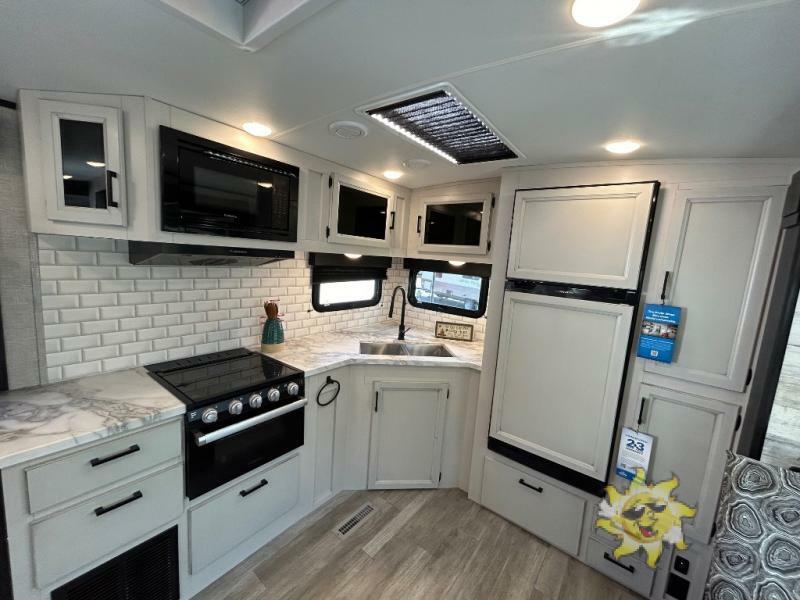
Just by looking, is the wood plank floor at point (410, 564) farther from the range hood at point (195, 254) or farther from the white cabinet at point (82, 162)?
the white cabinet at point (82, 162)

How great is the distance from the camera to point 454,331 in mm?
2762

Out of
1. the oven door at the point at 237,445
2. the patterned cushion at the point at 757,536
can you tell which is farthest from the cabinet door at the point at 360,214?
the patterned cushion at the point at 757,536

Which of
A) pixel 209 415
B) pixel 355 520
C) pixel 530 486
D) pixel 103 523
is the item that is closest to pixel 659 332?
pixel 530 486

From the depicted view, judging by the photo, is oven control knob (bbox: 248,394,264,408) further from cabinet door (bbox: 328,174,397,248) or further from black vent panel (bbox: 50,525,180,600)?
cabinet door (bbox: 328,174,397,248)

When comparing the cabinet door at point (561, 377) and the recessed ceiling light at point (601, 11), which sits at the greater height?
the recessed ceiling light at point (601, 11)

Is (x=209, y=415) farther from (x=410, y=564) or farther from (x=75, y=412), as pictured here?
(x=410, y=564)

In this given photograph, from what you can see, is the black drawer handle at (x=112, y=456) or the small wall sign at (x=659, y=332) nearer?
the black drawer handle at (x=112, y=456)

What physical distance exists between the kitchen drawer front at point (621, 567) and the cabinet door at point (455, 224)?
6.32ft

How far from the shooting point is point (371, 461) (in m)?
2.28

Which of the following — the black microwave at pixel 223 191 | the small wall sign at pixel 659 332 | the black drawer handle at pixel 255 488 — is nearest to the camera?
the black microwave at pixel 223 191

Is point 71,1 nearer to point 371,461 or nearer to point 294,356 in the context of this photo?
point 294,356

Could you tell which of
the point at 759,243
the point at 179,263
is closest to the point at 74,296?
the point at 179,263

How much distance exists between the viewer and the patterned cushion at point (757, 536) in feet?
2.86

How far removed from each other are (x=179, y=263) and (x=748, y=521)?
2520mm
